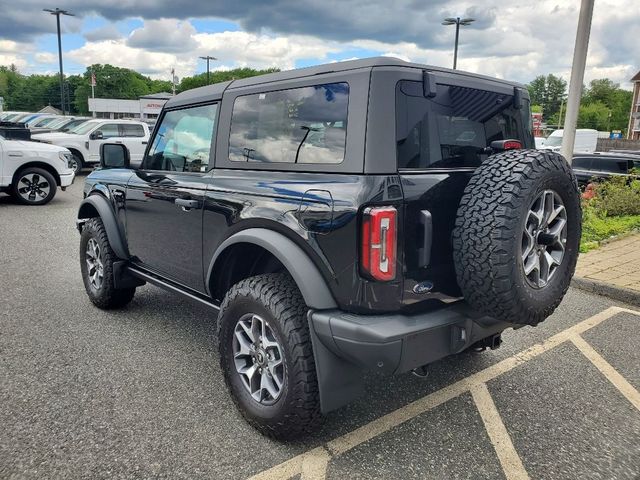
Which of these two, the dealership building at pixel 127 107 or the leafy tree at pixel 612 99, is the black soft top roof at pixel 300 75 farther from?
the leafy tree at pixel 612 99

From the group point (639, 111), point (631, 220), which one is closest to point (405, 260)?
point (631, 220)

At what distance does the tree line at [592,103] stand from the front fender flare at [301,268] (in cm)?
7960

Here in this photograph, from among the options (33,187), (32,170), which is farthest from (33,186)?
(32,170)

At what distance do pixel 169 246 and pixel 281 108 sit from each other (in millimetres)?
1382

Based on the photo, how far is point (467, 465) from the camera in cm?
257

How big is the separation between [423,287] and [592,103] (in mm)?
125703

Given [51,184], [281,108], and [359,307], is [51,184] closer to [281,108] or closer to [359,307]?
[281,108]

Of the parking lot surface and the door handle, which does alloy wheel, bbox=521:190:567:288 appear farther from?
the door handle

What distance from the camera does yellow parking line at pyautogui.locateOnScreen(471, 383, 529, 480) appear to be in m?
2.54

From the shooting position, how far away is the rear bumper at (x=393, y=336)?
91.1 inches

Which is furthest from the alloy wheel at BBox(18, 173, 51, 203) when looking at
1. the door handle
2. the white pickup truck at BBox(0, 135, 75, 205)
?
the door handle

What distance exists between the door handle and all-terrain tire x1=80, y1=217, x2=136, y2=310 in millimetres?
1237

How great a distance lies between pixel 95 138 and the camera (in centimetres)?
1555

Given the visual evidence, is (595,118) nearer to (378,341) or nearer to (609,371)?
(609,371)
